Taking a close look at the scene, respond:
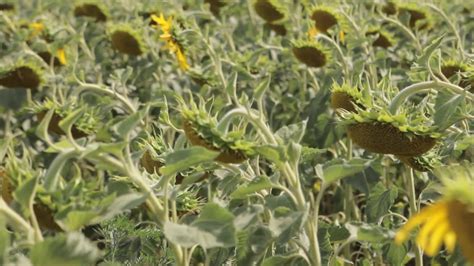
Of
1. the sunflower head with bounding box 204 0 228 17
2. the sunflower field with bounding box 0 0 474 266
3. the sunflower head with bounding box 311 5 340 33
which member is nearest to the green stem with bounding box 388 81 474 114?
the sunflower field with bounding box 0 0 474 266

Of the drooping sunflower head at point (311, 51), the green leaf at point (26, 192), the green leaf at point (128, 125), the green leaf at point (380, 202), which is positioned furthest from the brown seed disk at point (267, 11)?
the green leaf at point (26, 192)

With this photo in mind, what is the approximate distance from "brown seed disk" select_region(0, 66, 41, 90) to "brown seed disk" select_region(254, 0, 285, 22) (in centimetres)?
69

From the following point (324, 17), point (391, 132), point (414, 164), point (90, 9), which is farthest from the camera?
point (90, 9)

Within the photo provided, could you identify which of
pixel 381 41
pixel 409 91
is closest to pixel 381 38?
pixel 381 41

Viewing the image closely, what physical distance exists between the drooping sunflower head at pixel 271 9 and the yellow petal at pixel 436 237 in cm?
166

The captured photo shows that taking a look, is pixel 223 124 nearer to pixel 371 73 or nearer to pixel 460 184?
pixel 460 184

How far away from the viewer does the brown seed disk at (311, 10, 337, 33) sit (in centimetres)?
223

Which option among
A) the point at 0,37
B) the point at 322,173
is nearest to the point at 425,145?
the point at 322,173

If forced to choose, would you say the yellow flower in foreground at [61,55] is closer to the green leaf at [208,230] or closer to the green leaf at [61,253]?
the green leaf at [208,230]

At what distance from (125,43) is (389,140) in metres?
1.37

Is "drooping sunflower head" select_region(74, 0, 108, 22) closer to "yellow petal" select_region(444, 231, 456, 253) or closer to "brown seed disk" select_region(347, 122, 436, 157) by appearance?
"brown seed disk" select_region(347, 122, 436, 157)

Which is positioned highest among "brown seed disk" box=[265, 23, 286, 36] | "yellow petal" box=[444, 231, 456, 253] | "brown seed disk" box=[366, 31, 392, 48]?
"yellow petal" box=[444, 231, 456, 253]

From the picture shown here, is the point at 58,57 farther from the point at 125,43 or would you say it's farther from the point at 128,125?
the point at 128,125

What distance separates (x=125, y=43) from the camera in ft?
7.79
